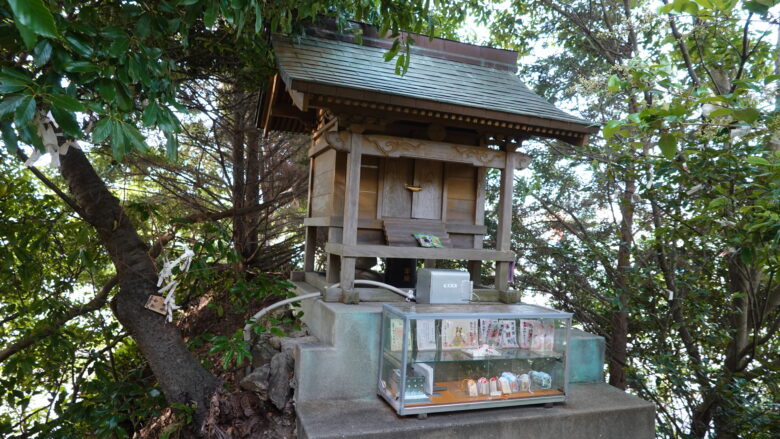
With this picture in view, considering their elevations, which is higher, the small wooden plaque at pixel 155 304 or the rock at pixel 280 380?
the small wooden plaque at pixel 155 304

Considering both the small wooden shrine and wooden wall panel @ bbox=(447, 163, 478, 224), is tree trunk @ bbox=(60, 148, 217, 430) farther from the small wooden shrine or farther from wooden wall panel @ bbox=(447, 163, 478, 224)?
wooden wall panel @ bbox=(447, 163, 478, 224)

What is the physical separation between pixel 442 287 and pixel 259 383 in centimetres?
187

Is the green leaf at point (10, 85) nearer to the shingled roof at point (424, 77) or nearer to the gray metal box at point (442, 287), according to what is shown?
the shingled roof at point (424, 77)

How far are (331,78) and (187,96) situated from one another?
12.0 feet

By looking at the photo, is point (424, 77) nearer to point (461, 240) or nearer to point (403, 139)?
point (403, 139)

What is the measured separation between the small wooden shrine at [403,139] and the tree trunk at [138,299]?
5.39 feet

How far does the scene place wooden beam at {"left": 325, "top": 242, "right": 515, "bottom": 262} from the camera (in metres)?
4.25

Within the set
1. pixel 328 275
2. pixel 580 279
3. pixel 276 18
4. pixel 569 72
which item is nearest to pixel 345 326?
pixel 328 275

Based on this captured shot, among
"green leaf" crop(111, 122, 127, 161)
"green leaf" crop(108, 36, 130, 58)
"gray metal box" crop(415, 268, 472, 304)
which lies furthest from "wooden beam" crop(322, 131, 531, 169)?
"green leaf" crop(111, 122, 127, 161)

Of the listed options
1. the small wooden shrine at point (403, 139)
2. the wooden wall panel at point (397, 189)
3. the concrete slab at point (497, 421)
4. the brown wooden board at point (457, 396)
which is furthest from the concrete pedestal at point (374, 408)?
the wooden wall panel at point (397, 189)

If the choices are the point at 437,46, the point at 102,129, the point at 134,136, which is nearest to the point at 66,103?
the point at 102,129

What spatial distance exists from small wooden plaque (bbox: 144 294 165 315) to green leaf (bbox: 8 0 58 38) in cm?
346

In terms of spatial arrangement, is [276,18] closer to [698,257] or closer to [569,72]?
[698,257]

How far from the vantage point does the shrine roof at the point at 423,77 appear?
153 inches
